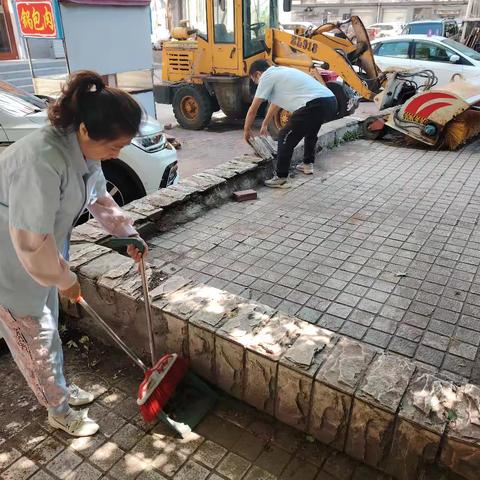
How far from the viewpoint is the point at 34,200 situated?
169cm

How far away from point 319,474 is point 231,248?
2367 mm

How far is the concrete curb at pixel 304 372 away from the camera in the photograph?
1885 millimetres

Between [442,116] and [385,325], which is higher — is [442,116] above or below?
above

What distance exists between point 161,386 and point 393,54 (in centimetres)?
1219

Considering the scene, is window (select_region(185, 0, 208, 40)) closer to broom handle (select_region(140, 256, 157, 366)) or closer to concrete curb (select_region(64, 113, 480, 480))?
concrete curb (select_region(64, 113, 480, 480))

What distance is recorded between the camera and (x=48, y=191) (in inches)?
67.6

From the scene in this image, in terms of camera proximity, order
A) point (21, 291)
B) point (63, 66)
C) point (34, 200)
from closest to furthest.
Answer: point (34, 200), point (21, 291), point (63, 66)

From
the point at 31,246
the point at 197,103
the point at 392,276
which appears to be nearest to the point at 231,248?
the point at 392,276

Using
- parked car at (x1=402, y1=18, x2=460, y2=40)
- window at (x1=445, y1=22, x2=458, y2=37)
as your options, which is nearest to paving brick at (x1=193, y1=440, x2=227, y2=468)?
parked car at (x1=402, y1=18, x2=460, y2=40)

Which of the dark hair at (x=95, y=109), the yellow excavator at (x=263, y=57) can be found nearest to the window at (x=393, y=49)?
the yellow excavator at (x=263, y=57)

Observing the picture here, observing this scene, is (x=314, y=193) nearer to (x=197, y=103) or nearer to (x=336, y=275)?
(x=336, y=275)

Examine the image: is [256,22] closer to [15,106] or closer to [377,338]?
[15,106]

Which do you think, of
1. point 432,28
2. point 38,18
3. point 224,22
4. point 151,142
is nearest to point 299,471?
point 151,142

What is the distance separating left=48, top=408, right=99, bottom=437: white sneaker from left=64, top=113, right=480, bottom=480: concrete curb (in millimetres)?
556
